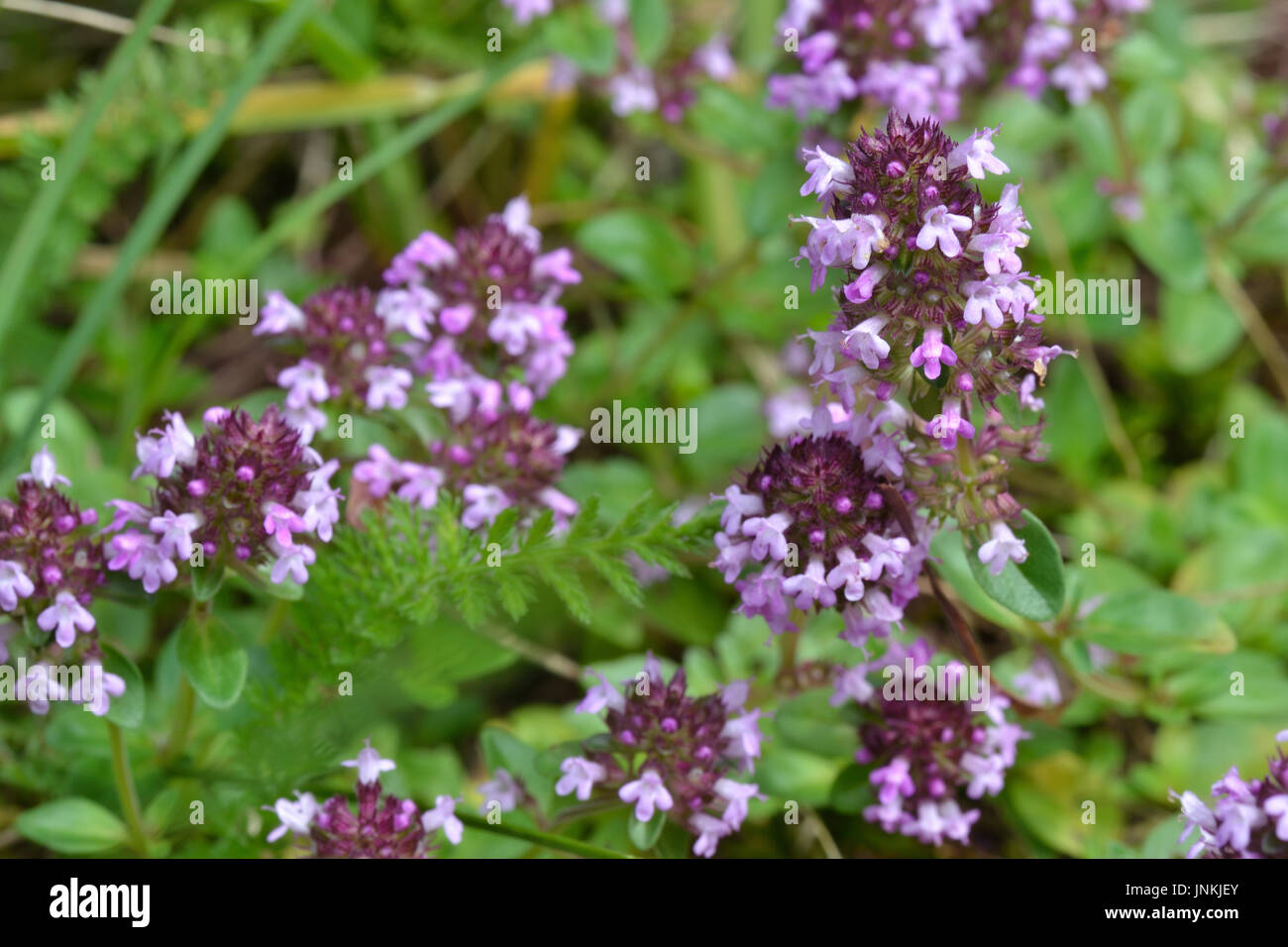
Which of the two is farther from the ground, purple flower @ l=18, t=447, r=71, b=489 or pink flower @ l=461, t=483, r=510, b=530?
purple flower @ l=18, t=447, r=71, b=489

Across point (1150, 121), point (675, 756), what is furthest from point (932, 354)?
point (1150, 121)

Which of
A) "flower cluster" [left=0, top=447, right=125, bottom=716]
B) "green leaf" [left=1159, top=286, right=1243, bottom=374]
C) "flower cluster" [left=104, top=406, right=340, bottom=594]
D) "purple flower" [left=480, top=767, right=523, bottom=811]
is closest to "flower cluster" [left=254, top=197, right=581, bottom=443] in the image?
"flower cluster" [left=104, top=406, right=340, bottom=594]

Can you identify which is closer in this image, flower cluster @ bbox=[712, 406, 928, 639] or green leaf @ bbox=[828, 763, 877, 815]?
flower cluster @ bbox=[712, 406, 928, 639]

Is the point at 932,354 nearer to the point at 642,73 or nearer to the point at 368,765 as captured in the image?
the point at 368,765

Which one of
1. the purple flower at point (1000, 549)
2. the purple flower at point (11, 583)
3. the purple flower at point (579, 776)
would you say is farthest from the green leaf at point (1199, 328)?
the purple flower at point (11, 583)

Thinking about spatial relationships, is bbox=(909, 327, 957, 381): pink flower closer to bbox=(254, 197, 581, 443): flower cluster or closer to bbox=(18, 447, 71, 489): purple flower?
bbox=(254, 197, 581, 443): flower cluster

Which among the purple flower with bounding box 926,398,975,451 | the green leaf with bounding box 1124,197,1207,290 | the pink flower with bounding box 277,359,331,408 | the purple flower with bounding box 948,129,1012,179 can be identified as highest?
the green leaf with bounding box 1124,197,1207,290

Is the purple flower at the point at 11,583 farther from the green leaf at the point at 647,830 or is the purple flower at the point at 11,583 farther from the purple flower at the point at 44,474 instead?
the green leaf at the point at 647,830
